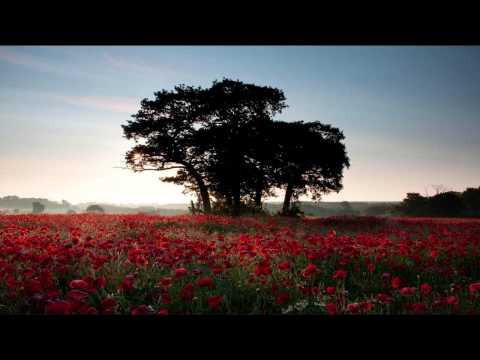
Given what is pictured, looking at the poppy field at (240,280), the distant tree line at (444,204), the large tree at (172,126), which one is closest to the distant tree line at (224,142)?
the large tree at (172,126)

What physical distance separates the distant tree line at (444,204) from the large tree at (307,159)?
16.0 m

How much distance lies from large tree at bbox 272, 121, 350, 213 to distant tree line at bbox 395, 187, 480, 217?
52.6 ft

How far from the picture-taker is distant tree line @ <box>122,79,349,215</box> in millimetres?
18609

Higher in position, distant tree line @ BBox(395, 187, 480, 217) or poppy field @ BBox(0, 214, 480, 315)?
distant tree line @ BBox(395, 187, 480, 217)

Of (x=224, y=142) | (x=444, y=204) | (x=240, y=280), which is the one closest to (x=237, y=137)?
(x=224, y=142)

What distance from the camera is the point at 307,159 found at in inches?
827

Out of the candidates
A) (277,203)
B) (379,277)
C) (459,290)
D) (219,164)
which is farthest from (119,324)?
(277,203)

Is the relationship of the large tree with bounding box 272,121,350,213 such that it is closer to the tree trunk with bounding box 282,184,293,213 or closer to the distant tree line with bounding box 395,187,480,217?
the tree trunk with bounding box 282,184,293,213

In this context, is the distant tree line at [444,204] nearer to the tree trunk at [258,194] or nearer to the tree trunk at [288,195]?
the tree trunk at [288,195]

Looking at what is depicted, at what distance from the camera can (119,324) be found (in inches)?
62.9

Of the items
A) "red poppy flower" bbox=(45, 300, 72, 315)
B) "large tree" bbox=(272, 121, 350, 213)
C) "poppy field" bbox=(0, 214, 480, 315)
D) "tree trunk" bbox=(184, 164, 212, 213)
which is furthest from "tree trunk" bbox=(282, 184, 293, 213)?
"red poppy flower" bbox=(45, 300, 72, 315)

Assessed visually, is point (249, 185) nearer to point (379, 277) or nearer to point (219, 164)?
point (219, 164)
